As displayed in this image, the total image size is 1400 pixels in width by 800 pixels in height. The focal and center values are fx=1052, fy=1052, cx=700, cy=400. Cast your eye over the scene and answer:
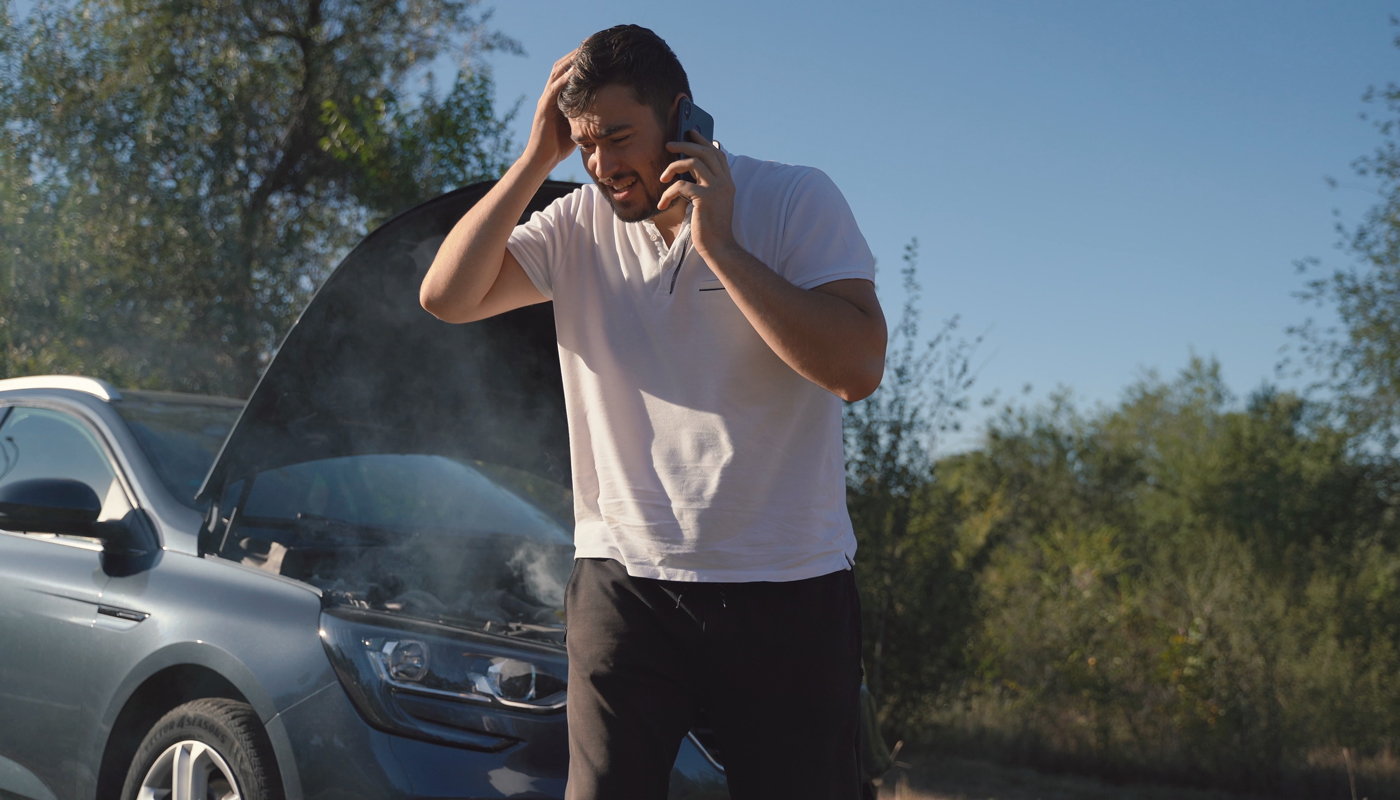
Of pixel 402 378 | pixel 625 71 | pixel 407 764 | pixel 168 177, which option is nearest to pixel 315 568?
pixel 402 378

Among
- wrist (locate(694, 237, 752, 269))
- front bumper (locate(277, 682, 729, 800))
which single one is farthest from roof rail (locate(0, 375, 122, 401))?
wrist (locate(694, 237, 752, 269))

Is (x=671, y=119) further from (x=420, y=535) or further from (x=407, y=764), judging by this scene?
(x=420, y=535)

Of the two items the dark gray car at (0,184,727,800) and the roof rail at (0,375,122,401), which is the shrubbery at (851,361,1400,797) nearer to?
the dark gray car at (0,184,727,800)

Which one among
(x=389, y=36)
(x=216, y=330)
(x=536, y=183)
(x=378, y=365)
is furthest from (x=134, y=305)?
(x=536, y=183)

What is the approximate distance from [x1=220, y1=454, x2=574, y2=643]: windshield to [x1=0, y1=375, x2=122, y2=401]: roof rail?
644mm

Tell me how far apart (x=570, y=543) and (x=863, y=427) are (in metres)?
3.32

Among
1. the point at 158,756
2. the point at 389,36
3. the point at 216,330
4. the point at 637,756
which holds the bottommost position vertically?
the point at 158,756

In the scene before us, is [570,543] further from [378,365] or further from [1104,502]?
[1104,502]

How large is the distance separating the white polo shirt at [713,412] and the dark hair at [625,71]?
203 mm

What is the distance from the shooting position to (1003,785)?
272 inches

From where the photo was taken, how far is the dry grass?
21.5 ft

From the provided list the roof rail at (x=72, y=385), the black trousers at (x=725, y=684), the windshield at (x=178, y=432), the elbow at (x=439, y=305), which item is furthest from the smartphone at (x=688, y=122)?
the roof rail at (x=72, y=385)

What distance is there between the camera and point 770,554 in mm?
1677

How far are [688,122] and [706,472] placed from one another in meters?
0.58
